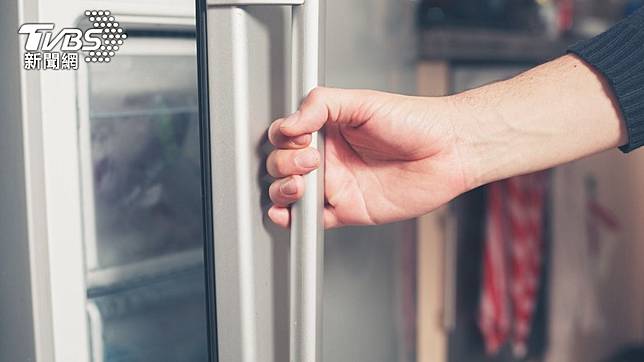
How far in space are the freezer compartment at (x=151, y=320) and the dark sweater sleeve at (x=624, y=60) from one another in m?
0.52

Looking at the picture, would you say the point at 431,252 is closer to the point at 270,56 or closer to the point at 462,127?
the point at 462,127

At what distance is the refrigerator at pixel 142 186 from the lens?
0.71 metres

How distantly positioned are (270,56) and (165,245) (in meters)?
0.31

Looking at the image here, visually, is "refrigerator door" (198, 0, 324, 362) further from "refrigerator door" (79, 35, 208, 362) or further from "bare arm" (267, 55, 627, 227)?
"bare arm" (267, 55, 627, 227)

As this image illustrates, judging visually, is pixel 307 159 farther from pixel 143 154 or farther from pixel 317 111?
pixel 143 154

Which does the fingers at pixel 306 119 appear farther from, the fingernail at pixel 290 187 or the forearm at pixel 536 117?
the forearm at pixel 536 117

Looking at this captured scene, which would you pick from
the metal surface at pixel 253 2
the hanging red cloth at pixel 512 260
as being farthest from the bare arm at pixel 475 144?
the hanging red cloth at pixel 512 260

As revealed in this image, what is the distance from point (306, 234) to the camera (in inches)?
28.3

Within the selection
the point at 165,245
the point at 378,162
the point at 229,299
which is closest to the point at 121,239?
the point at 165,245

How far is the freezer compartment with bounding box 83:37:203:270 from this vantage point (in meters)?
0.81

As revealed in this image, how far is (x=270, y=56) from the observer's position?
2.40 ft

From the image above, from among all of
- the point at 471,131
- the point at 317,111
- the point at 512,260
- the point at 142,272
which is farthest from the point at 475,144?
the point at 512,260

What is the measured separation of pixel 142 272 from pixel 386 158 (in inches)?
12.1

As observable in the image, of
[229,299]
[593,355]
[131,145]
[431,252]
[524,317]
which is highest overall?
[131,145]
